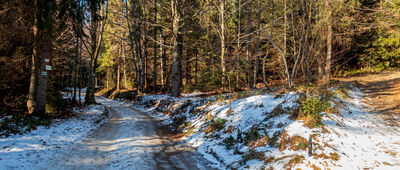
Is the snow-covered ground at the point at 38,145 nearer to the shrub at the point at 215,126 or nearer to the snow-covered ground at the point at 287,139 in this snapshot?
the snow-covered ground at the point at 287,139

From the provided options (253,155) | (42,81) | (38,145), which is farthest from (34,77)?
(253,155)

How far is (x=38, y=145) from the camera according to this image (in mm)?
5891

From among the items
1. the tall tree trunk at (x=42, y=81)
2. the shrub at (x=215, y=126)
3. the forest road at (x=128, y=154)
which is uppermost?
the tall tree trunk at (x=42, y=81)

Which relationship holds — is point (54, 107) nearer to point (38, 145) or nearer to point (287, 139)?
point (38, 145)

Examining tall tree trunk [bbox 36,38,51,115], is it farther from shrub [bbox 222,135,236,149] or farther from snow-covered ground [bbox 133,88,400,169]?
shrub [bbox 222,135,236,149]

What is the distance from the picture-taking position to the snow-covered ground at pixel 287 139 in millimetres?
4070

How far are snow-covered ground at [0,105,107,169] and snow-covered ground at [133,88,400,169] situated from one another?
4.33 meters

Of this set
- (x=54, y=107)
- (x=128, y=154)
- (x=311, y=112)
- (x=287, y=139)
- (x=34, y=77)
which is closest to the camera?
(x=287, y=139)

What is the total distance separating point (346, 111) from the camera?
20.6 feet

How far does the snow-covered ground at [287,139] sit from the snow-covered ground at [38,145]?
14.2 ft

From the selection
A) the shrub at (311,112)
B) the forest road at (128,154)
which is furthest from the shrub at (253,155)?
the shrub at (311,112)

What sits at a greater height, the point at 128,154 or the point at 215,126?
the point at 215,126

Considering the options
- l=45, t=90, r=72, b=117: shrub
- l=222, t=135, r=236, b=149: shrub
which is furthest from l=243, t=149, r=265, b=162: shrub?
l=45, t=90, r=72, b=117: shrub

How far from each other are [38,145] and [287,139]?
7.28m
